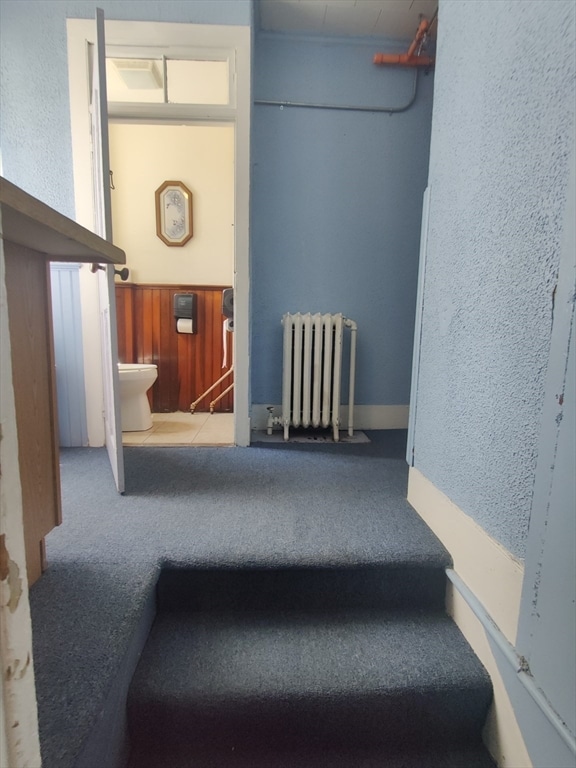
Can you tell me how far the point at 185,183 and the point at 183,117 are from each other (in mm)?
1252

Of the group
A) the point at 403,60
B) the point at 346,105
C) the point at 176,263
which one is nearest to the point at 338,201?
the point at 346,105

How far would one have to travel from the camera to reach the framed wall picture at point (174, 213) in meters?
3.29

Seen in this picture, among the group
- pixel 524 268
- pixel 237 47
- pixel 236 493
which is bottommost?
pixel 236 493

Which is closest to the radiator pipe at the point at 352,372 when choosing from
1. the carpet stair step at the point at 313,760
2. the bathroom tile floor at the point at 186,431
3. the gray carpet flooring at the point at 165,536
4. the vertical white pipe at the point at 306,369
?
the vertical white pipe at the point at 306,369

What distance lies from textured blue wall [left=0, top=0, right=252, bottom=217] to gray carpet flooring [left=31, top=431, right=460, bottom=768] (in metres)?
1.51

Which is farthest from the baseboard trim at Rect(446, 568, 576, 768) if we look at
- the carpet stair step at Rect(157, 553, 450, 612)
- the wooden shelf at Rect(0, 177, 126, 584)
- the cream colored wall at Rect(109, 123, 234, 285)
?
the cream colored wall at Rect(109, 123, 234, 285)

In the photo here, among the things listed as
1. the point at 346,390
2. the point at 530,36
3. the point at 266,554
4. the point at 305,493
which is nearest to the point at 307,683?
the point at 266,554

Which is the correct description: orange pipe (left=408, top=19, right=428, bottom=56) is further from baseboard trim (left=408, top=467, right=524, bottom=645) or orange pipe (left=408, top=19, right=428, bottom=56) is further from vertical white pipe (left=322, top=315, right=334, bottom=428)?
baseboard trim (left=408, top=467, right=524, bottom=645)

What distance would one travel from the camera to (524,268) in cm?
91

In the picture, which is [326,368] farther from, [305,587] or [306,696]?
[306,696]

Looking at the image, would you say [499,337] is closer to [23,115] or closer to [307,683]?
[307,683]

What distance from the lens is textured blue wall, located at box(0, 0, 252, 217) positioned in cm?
196

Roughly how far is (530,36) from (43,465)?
5.20 feet

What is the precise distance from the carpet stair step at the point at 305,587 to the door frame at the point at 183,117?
1171 millimetres
